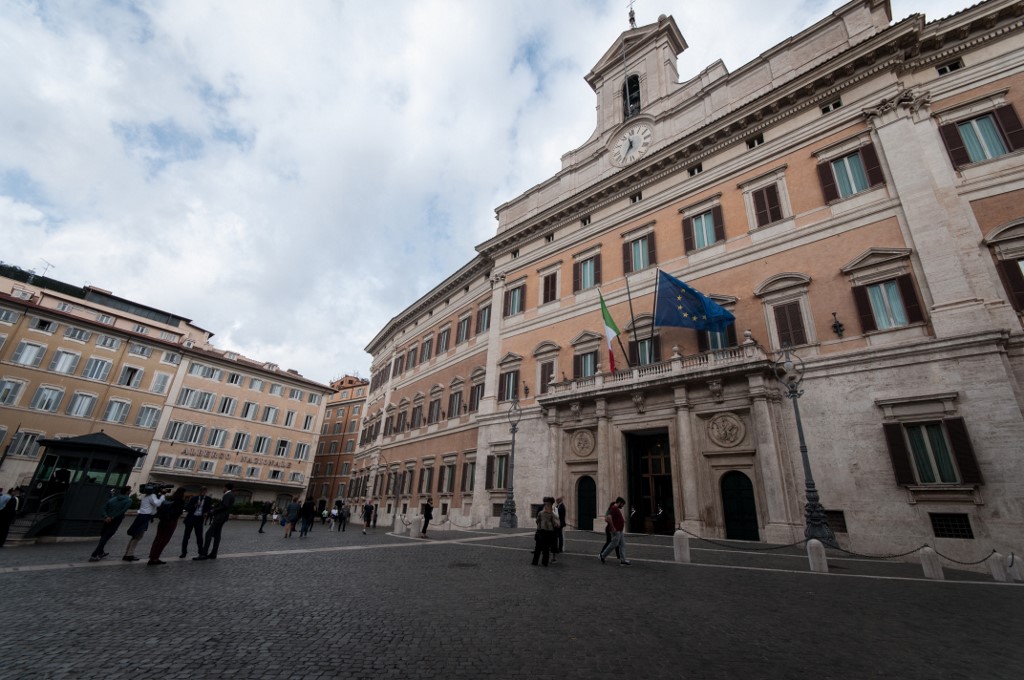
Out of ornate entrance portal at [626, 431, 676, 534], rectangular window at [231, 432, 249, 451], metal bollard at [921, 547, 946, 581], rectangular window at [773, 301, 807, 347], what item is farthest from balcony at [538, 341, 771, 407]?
rectangular window at [231, 432, 249, 451]

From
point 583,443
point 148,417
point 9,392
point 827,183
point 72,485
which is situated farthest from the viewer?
point 148,417

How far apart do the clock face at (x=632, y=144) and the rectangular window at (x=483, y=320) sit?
11382mm

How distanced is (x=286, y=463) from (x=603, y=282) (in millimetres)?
36143

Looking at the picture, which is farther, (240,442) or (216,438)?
(240,442)

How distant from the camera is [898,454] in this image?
41.3 ft

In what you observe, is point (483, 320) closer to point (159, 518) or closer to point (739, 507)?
point (739, 507)

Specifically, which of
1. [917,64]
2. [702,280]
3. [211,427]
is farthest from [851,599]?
[211,427]

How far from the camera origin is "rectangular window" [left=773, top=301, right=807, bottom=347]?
50.4 feet

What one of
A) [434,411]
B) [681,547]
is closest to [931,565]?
[681,547]

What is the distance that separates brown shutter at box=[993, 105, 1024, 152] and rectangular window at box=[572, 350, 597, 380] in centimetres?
1480

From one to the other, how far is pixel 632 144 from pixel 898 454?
18031 mm

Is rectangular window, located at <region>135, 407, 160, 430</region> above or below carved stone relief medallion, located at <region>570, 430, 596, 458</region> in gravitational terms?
above

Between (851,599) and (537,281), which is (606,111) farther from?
(851,599)

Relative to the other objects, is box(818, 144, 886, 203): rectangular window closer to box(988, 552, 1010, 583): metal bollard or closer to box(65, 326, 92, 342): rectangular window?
box(988, 552, 1010, 583): metal bollard
